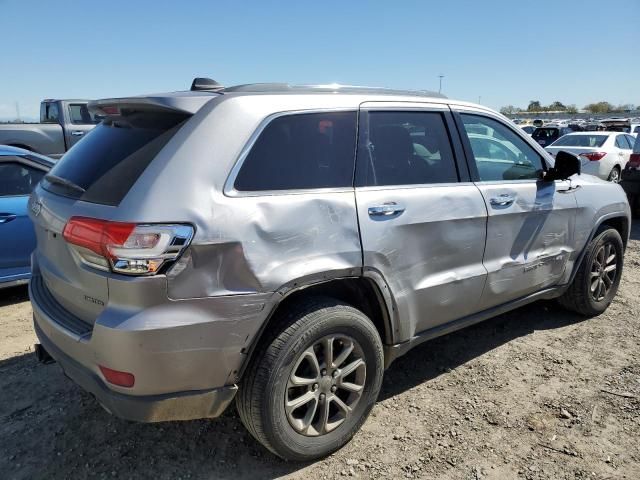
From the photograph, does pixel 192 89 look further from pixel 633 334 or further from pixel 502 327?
pixel 633 334

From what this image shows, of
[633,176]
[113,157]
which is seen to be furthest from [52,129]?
[633,176]

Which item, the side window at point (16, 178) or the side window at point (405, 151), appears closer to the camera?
the side window at point (405, 151)

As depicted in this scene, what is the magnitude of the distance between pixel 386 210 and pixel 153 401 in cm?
146

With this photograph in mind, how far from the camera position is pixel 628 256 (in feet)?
22.0

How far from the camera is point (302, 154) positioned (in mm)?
2465

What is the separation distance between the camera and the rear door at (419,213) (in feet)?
8.64

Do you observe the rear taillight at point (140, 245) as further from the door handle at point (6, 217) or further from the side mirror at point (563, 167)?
the door handle at point (6, 217)

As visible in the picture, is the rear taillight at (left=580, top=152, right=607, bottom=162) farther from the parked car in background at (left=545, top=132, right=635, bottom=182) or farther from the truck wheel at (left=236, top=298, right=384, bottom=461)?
the truck wheel at (left=236, top=298, right=384, bottom=461)

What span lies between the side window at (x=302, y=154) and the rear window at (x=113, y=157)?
394mm

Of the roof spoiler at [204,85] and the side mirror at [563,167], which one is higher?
the roof spoiler at [204,85]

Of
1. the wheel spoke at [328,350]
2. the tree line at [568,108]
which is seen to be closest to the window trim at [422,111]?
the wheel spoke at [328,350]

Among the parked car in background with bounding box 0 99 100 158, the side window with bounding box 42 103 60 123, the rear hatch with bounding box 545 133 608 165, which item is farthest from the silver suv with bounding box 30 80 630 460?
the rear hatch with bounding box 545 133 608 165

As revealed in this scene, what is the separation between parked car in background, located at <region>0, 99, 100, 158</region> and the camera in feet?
33.2

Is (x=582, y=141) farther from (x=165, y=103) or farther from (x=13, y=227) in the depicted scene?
(x=165, y=103)
